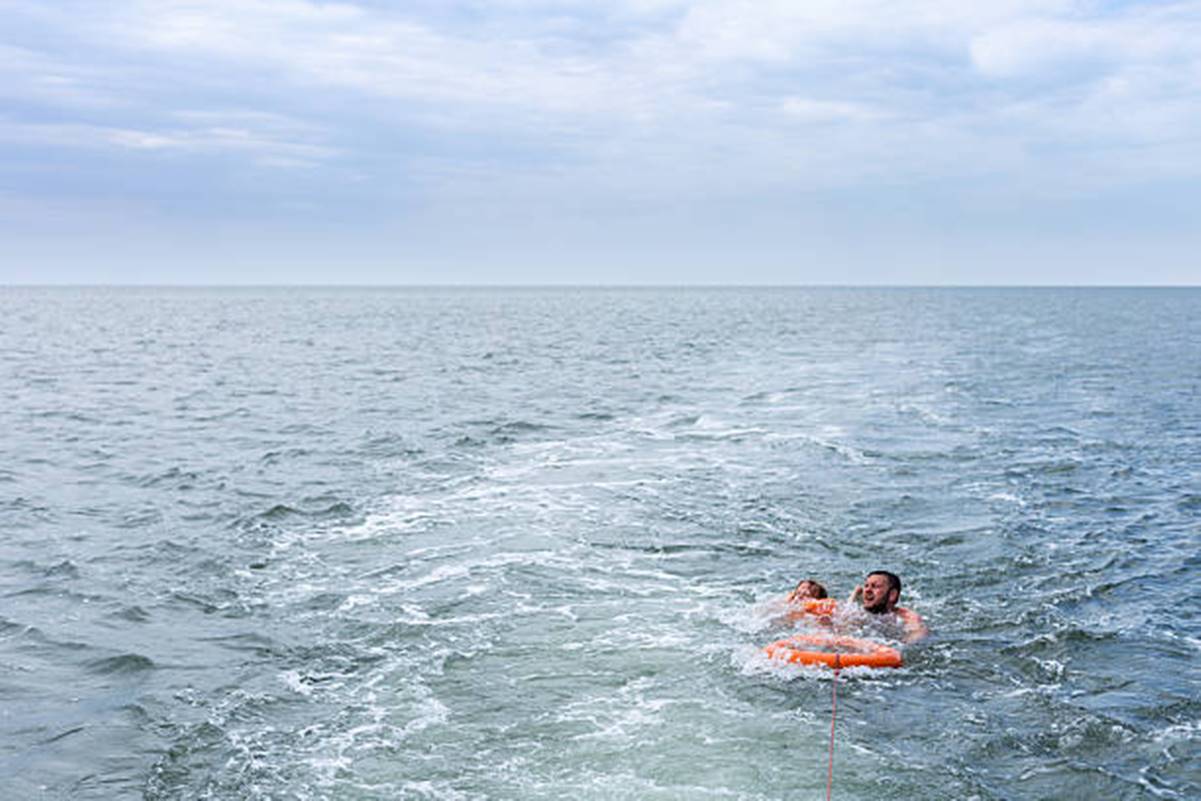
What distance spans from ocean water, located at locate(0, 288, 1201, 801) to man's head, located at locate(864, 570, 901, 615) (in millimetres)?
684

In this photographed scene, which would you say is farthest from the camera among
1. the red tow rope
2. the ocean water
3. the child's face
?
the child's face

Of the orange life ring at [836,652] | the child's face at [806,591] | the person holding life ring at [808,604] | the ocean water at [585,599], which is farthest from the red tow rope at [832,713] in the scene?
the child's face at [806,591]

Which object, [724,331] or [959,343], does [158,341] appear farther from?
[959,343]

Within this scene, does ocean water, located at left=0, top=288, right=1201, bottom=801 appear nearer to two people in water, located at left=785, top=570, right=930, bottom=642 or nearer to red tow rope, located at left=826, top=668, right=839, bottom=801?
red tow rope, located at left=826, top=668, right=839, bottom=801

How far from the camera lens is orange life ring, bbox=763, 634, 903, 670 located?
11680mm

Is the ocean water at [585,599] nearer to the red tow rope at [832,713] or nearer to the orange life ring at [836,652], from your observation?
the red tow rope at [832,713]

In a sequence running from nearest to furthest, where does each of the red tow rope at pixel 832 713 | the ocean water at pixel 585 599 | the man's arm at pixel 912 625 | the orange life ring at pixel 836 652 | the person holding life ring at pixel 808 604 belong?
the red tow rope at pixel 832 713 → the ocean water at pixel 585 599 → the orange life ring at pixel 836 652 → the man's arm at pixel 912 625 → the person holding life ring at pixel 808 604

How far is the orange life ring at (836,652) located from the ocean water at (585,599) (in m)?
0.19

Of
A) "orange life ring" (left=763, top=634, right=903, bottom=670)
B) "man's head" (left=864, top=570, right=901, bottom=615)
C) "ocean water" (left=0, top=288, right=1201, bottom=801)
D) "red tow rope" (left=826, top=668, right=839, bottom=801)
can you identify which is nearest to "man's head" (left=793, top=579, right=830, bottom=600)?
"ocean water" (left=0, top=288, right=1201, bottom=801)

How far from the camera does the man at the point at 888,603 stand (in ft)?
42.5

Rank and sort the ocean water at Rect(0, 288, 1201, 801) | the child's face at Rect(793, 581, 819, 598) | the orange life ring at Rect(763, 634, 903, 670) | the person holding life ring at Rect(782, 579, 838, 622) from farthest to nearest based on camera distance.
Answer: the child's face at Rect(793, 581, 819, 598) → the person holding life ring at Rect(782, 579, 838, 622) → the orange life ring at Rect(763, 634, 903, 670) → the ocean water at Rect(0, 288, 1201, 801)

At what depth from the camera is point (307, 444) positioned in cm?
2822

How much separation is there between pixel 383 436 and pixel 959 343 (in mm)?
50602

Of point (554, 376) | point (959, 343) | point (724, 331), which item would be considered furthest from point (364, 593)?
point (724, 331)
